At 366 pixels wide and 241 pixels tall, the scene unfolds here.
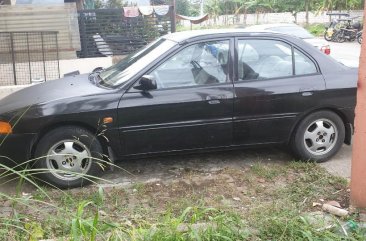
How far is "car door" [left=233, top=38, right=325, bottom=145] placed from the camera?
481 cm

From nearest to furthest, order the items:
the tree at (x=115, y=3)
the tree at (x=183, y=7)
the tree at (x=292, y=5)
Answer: the tree at (x=115, y=3) → the tree at (x=292, y=5) → the tree at (x=183, y=7)

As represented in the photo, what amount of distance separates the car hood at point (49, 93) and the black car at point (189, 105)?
2 cm

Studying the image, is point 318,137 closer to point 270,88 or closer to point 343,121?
point 343,121

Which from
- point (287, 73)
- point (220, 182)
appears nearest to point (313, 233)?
point (220, 182)

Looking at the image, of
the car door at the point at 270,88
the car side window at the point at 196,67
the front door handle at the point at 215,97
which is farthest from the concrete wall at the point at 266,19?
the front door handle at the point at 215,97

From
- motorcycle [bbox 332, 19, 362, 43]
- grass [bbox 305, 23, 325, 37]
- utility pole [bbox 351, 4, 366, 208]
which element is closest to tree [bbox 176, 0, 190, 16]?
grass [bbox 305, 23, 325, 37]

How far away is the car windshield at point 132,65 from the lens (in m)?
4.71

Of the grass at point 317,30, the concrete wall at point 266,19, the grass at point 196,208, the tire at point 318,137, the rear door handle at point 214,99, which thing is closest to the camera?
the grass at point 196,208

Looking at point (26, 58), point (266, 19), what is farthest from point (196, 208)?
point (266, 19)

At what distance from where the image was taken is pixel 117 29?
11219 millimetres

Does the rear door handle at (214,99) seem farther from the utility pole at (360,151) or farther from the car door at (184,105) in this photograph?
the utility pole at (360,151)

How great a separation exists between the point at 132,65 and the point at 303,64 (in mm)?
1936

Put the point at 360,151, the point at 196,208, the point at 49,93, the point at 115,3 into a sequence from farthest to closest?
the point at 115,3 < the point at 49,93 < the point at 360,151 < the point at 196,208

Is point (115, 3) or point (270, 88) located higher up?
point (115, 3)
